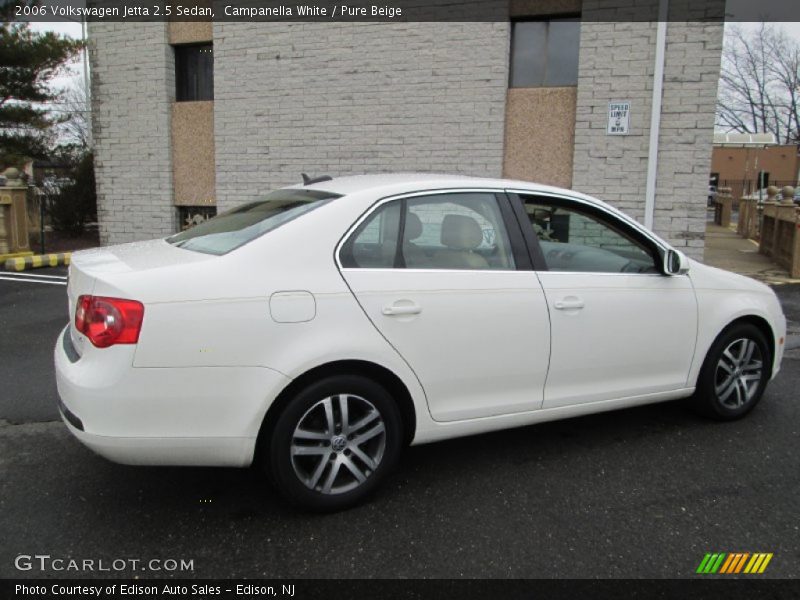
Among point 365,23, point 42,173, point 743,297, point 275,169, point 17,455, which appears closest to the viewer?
point 17,455

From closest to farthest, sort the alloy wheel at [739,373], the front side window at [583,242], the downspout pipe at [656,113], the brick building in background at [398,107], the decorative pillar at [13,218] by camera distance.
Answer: the front side window at [583,242] < the alloy wheel at [739,373] < the downspout pipe at [656,113] < the brick building in background at [398,107] < the decorative pillar at [13,218]

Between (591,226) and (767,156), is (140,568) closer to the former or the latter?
(591,226)

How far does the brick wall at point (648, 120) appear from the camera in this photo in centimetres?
825

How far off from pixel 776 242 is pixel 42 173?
63.8 feet

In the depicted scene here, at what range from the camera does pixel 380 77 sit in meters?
9.45

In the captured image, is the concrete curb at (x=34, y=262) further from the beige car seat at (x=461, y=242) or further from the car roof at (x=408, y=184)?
the beige car seat at (x=461, y=242)

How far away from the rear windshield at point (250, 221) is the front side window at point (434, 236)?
30 centimetres

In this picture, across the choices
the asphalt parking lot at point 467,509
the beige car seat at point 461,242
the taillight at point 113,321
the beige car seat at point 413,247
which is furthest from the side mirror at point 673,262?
the taillight at point 113,321

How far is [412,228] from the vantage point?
3.34 metres

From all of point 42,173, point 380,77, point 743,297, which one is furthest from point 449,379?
point 42,173

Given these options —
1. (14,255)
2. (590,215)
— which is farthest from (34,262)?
(590,215)

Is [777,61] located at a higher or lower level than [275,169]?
higher

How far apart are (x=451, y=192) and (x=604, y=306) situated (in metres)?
1.07

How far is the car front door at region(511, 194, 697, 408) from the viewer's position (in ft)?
11.7
